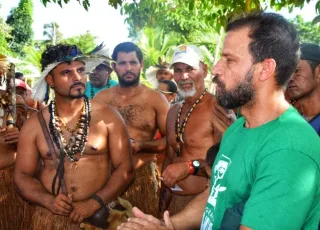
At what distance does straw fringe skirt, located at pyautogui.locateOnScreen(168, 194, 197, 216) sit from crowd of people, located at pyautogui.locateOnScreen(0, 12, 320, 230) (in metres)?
0.02

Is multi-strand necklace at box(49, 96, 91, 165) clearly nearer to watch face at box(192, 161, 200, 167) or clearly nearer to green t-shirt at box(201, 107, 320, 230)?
watch face at box(192, 161, 200, 167)

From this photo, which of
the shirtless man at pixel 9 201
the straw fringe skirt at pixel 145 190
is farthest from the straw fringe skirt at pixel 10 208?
the straw fringe skirt at pixel 145 190

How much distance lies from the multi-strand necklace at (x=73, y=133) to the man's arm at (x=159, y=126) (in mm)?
1206

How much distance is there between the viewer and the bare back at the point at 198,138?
13.7 ft

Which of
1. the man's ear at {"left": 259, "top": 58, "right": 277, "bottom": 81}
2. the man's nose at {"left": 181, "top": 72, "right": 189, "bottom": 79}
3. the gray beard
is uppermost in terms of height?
the man's ear at {"left": 259, "top": 58, "right": 277, "bottom": 81}

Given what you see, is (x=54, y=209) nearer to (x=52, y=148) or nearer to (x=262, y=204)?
(x=52, y=148)

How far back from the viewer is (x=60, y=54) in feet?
12.5

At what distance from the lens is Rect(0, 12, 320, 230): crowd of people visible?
1613 mm

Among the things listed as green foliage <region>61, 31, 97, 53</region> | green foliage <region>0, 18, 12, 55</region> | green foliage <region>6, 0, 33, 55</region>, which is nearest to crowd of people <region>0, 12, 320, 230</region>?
green foliage <region>0, 18, 12, 55</region>

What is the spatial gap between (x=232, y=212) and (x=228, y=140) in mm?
382

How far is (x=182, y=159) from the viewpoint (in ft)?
14.2

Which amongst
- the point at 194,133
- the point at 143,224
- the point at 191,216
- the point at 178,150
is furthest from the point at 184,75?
the point at 143,224

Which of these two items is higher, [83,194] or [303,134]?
[303,134]

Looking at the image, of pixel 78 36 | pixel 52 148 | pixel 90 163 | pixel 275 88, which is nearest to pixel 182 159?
pixel 90 163
